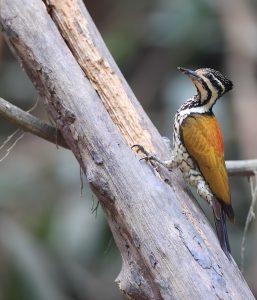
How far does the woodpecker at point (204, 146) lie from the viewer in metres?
3.37

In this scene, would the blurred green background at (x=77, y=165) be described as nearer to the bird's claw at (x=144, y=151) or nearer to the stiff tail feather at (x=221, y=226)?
the stiff tail feather at (x=221, y=226)

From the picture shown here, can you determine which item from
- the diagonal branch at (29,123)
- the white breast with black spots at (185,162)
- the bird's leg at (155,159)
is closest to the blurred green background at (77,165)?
the white breast with black spots at (185,162)

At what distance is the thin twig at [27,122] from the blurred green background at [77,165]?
1117 mm

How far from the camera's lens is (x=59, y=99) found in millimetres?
3045

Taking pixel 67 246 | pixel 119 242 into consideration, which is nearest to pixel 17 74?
pixel 67 246

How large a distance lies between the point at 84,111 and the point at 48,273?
184 cm

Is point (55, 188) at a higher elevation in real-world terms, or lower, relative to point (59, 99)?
lower

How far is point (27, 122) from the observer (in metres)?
3.08

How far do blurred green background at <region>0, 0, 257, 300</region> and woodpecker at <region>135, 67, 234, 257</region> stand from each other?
2.79 feet

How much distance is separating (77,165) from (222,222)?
2.10 metres

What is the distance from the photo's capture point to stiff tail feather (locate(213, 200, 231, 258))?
119 inches

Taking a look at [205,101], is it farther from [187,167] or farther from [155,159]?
[155,159]

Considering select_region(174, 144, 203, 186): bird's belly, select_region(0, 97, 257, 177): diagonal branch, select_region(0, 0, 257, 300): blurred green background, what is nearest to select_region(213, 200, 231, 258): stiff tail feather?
select_region(174, 144, 203, 186): bird's belly

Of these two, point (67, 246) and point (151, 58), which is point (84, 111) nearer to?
point (67, 246)
